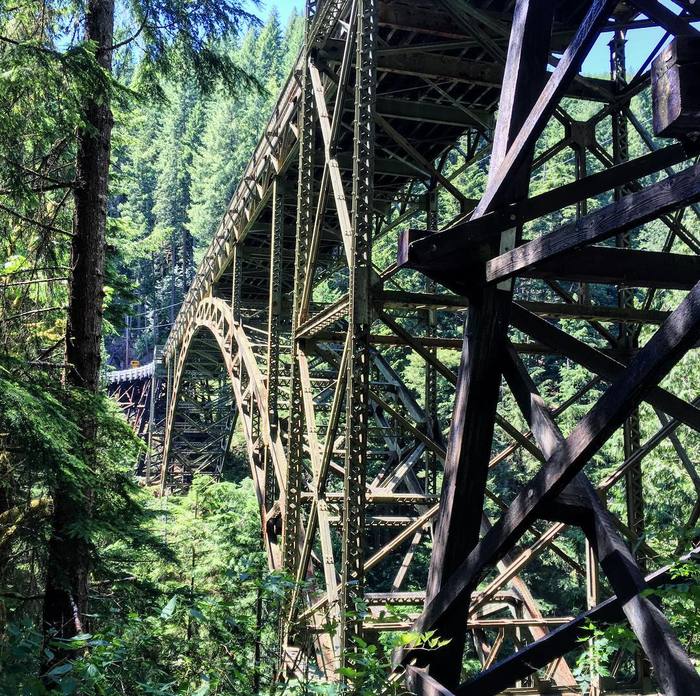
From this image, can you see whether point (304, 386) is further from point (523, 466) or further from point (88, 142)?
point (523, 466)

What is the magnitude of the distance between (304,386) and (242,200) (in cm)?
668

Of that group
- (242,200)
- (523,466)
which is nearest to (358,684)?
(242,200)

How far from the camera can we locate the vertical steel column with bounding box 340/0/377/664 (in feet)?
17.7

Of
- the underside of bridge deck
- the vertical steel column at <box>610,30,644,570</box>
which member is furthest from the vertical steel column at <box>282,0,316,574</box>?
the vertical steel column at <box>610,30,644,570</box>

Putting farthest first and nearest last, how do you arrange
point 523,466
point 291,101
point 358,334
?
point 523,466 → point 291,101 → point 358,334

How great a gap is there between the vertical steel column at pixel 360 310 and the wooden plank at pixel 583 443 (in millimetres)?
2465

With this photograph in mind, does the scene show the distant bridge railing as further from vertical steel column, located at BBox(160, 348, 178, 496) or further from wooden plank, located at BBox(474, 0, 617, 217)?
wooden plank, located at BBox(474, 0, 617, 217)

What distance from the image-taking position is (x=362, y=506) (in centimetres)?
544

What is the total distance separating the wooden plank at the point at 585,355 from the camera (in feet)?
9.49

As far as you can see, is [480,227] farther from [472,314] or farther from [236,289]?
[236,289]

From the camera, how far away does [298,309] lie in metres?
7.42

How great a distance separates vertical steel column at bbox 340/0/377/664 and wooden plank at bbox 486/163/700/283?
2797 mm

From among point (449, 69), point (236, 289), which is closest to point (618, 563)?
point (449, 69)

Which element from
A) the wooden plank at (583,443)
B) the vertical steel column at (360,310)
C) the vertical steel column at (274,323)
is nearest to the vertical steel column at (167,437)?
the vertical steel column at (274,323)
